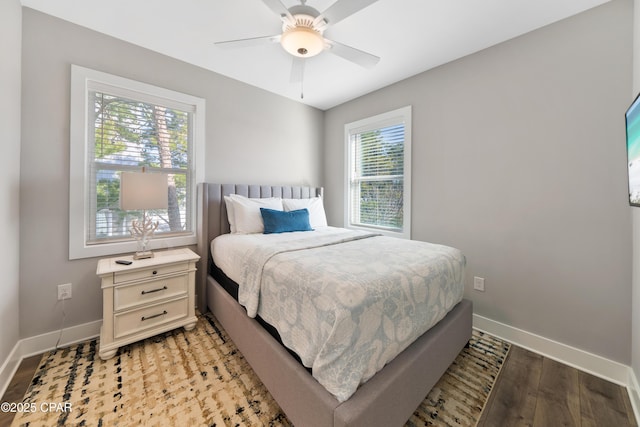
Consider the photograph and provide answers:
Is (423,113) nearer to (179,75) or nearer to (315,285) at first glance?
(315,285)

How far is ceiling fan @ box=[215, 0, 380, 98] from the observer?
1476 millimetres

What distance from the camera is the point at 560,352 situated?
1.89 m

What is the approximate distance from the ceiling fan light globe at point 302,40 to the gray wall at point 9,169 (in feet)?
5.77

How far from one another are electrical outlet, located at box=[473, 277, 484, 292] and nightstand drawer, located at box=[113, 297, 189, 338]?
2708 mm

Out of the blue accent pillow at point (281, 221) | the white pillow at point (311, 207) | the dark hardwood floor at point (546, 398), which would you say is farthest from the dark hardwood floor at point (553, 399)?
the white pillow at point (311, 207)

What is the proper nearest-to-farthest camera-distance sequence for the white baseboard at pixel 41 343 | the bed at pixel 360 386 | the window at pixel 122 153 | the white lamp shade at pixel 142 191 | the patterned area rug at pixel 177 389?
the bed at pixel 360 386 < the patterned area rug at pixel 177 389 < the white baseboard at pixel 41 343 < the white lamp shade at pixel 142 191 < the window at pixel 122 153

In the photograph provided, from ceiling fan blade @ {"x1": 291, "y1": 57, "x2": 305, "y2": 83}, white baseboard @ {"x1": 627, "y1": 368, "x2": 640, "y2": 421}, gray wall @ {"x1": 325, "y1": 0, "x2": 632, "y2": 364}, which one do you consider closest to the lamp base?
ceiling fan blade @ {"x1": 291, "y1": 57, "x2": 305, "y2": 83}

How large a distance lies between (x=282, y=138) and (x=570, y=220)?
3117 mm

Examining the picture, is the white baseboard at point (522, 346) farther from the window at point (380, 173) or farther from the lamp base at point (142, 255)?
the window at point (380, 173)

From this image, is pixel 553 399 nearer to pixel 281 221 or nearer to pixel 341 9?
pixel 281 221

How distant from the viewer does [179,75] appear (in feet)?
8.30

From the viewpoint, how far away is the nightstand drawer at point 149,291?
1.83 meters

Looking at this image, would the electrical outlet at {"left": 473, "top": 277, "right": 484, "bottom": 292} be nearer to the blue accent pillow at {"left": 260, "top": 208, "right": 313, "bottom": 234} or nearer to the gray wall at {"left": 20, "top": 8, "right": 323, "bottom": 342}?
the blue accent pillow at {"left": 260, "top": 208, "right": 313, "bottom": 234}

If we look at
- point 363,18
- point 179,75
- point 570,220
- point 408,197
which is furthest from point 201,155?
point 570,220
